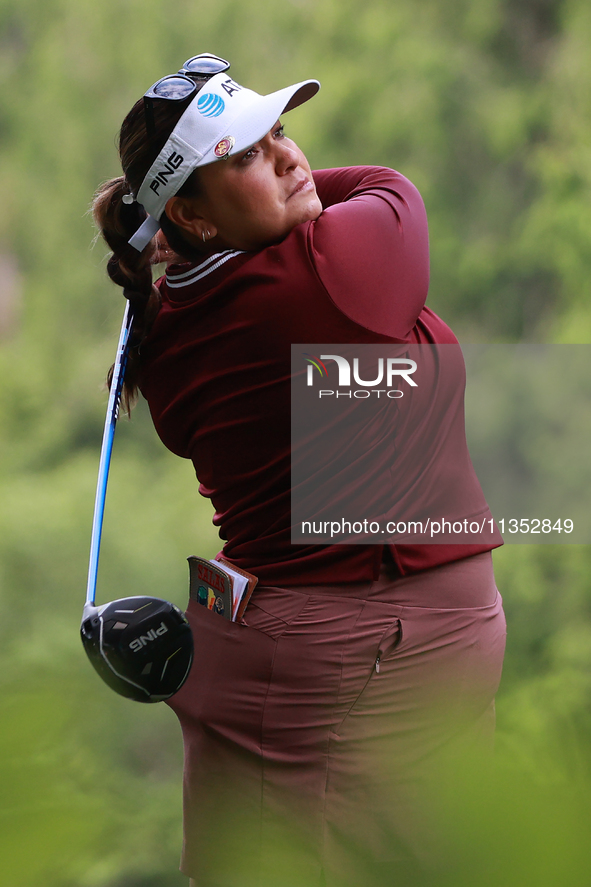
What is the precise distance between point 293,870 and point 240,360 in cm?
73

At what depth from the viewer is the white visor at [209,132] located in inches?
38.8

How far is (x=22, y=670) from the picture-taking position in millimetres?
375

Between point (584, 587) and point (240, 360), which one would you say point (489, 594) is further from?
point (584, 587)

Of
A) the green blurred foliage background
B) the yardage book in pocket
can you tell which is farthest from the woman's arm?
the green blurred foliage background

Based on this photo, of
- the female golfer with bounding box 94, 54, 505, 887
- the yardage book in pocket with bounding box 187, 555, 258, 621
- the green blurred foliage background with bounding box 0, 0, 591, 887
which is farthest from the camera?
the green blurred foliage background with bounding box 0, 0, 591, 887

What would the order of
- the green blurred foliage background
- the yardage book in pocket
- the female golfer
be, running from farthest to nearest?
the green blurred foliage background, the yardage book in pocket, the female golfer

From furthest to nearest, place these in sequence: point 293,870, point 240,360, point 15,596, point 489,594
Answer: point 15,596, point 489,594, point 240,360, point 293,870

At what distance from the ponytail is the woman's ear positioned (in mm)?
75

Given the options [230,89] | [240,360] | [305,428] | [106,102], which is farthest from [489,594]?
[106,102]

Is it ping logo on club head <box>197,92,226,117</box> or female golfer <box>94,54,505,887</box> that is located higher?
ping logo on club head <box>197,92,226,117</box>

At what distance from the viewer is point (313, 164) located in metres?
3.28

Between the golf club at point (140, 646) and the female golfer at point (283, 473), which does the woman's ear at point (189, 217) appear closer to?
the female golfer at point (283, 473)

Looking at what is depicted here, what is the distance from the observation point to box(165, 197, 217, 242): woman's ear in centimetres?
103

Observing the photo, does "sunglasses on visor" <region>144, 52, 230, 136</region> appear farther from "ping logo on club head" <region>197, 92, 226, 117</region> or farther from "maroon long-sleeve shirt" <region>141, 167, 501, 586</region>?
"maroon long-sleeve shirt" <region>141, 167, 501, 586</region>
